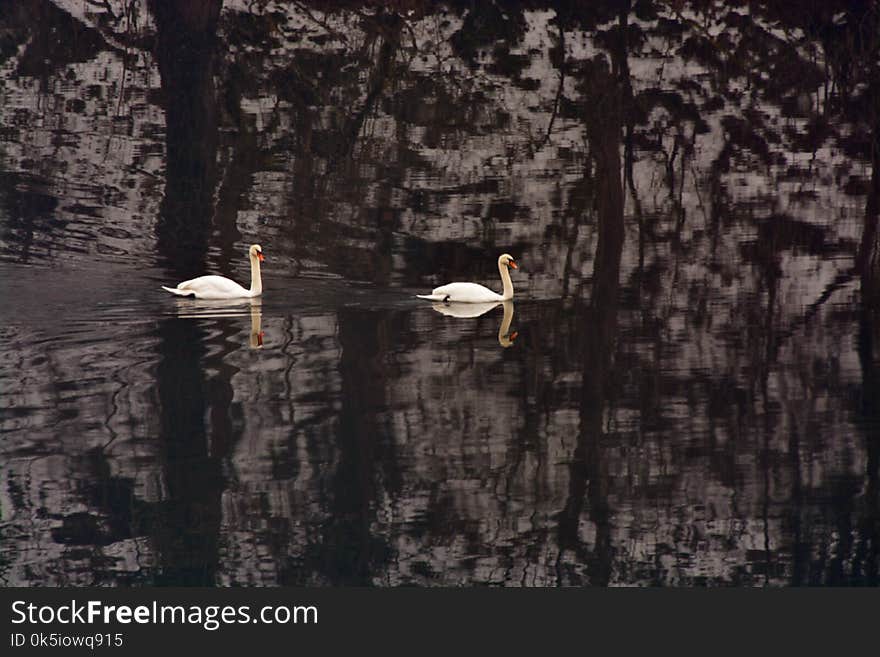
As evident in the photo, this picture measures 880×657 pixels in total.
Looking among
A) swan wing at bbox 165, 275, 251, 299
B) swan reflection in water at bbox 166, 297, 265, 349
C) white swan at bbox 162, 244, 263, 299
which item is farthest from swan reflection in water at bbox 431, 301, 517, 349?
swan wing at bbox 165, 275, 251, 299

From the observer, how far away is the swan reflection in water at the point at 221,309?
17.7m

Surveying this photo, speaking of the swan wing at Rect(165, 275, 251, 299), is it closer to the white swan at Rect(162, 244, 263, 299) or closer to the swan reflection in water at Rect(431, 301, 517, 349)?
the white swan at Rect(162, 244, 263, 299)

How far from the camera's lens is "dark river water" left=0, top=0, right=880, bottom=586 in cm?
1094

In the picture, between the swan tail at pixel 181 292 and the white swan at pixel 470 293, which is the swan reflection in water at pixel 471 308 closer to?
the white swan at pixel 470 293

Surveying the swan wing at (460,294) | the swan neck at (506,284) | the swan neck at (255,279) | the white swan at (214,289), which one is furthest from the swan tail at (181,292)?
the swan neck at (506,284)

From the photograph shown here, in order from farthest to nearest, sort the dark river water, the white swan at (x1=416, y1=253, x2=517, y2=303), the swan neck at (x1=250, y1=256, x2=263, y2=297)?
the swan neck at (x1=250, y1=256, x2=263, y2=297), the white swan at (x1=416, y1=253, x2=517, y2=303), the dark river water

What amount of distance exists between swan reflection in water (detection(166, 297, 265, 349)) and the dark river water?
52 mm

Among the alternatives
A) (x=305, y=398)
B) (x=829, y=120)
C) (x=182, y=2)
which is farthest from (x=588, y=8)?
(x=305, y=398)

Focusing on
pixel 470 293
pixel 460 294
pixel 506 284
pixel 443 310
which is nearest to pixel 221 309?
pixel 443 310

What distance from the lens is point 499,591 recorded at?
33.0 ft

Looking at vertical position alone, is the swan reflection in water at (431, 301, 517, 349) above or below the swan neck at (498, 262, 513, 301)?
below

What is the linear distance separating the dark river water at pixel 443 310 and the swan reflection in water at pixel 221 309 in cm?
5

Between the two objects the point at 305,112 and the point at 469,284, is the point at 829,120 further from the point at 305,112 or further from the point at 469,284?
the point at 469,284

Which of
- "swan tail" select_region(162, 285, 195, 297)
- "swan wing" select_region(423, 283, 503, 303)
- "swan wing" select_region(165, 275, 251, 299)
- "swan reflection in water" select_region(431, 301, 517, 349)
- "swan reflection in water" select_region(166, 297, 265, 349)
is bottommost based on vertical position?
"swan reflection in water" select_region(166, 297, 265, 349)
